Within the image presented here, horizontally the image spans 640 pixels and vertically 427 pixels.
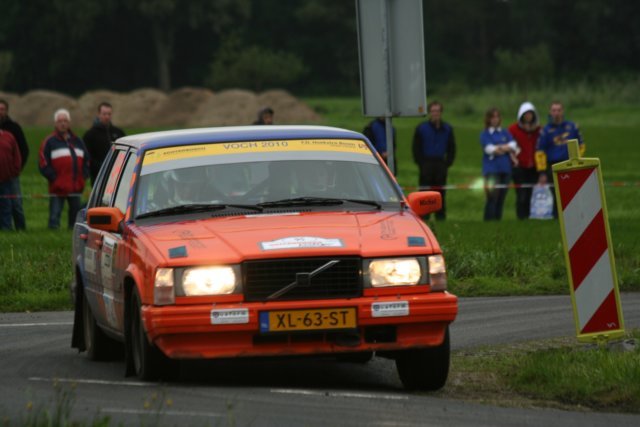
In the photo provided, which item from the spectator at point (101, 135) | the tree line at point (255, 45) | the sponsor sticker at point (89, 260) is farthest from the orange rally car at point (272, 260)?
the tree line at point (255, 45)

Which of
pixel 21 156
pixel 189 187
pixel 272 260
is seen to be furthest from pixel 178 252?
pixel 21 156

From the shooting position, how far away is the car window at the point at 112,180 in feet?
38.8

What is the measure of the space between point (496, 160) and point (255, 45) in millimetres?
96155

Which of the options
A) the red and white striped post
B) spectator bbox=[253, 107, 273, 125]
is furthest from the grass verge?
spectator bbox=[253, 107, 273, 125]

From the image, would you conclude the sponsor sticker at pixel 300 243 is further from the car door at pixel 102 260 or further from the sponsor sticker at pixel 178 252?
the car door at pixel 102 260

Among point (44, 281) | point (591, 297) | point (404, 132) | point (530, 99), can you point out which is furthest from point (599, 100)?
point (591, 297)

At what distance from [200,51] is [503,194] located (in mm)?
99883

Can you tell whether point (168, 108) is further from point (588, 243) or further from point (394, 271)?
point (394, 271)

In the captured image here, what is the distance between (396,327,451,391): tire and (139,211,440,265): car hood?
1.91 feet

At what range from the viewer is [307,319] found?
946 centimetres

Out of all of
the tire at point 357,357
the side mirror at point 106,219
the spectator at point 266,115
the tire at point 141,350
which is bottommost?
the tire at point 357,357

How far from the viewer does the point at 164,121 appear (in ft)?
288

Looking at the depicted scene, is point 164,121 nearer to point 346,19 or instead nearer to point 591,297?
point 346,19

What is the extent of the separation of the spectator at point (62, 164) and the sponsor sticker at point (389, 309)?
14699 mm
